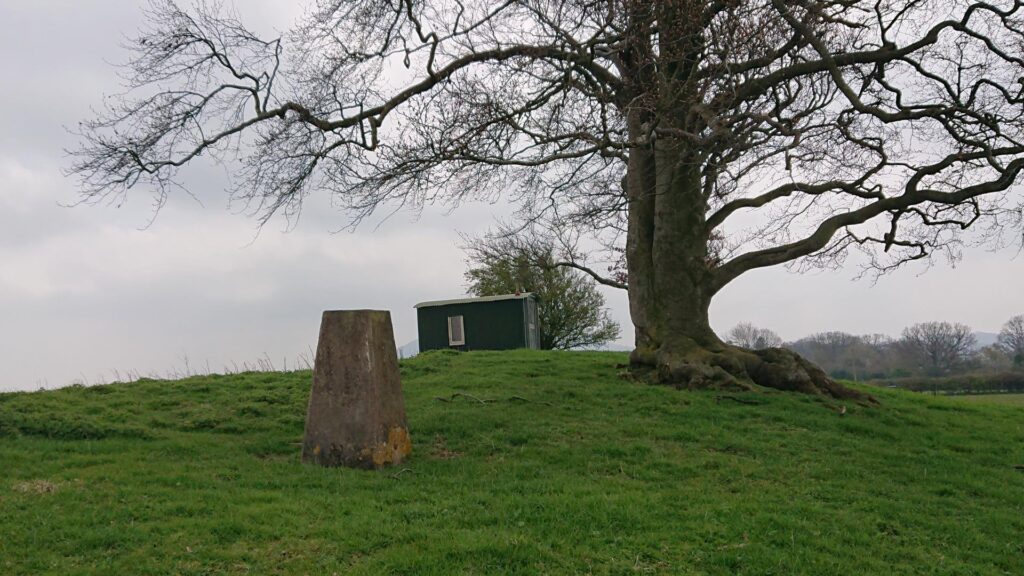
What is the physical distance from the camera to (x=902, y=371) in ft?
80.4

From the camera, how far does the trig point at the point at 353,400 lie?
7684 millimetres

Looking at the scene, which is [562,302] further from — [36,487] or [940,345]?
[36,487]

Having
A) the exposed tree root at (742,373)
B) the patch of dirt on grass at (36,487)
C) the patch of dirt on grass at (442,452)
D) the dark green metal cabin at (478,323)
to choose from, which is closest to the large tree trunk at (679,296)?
the exposed tree root at (742,373)

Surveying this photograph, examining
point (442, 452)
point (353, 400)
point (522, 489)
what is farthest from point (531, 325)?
point (522, 489)

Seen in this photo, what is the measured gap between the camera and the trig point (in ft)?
25.2

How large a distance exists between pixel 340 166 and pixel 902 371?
21.7 metres

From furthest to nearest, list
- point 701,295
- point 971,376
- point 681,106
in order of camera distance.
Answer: point 971,376
point 701,295
point 681,106

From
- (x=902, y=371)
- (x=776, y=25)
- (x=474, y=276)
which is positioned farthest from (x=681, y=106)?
(x=474, y=276)

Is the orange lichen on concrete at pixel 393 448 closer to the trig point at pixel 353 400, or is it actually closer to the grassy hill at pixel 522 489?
the trig point at pixel 353 400

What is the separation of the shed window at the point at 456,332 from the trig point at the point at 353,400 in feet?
58.3

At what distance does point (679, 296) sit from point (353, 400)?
785 cm

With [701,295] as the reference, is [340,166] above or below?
above

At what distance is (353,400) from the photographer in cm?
771

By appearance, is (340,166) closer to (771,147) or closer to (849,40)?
(771,147)
